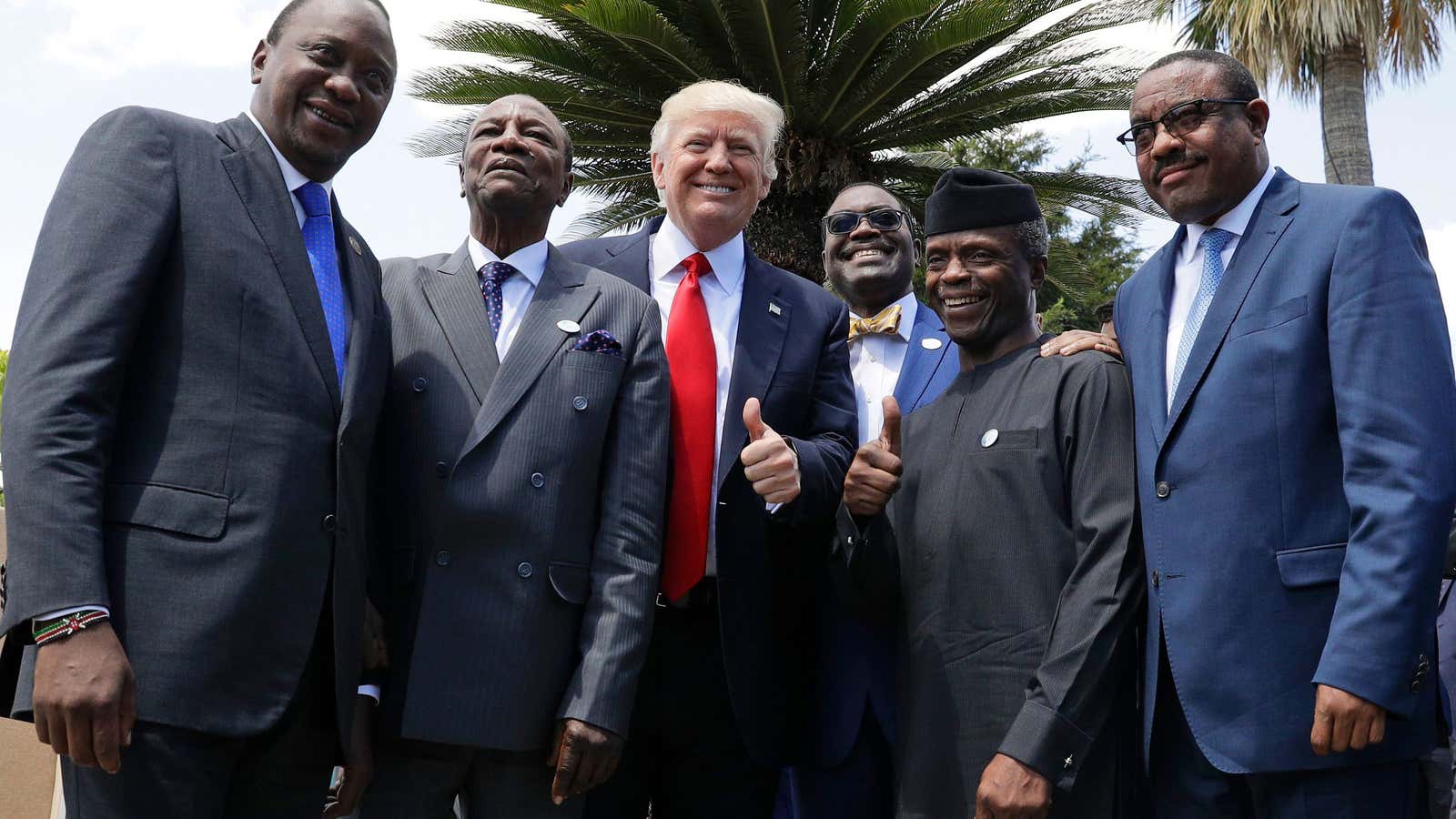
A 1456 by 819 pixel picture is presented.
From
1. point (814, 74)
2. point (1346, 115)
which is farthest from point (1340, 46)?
point (814, 74)

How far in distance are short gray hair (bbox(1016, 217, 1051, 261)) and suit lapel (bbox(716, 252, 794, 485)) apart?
0.71 meters

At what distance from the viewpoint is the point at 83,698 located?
217cm

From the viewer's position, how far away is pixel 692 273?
12.3ft

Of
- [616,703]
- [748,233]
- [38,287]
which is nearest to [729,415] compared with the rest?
[616,703]

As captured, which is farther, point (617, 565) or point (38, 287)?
point (617, 565)

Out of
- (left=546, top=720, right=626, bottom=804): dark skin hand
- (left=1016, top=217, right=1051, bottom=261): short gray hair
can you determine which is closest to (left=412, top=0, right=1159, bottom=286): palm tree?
(left=1016, top=217, right=1051, bottom=261): short gray hair

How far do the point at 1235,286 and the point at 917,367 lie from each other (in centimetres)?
173

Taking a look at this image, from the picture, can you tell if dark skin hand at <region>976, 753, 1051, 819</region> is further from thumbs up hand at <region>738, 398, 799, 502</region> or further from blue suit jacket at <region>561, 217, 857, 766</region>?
thumbs up hand at <region>738, 398, 799, 502</region>

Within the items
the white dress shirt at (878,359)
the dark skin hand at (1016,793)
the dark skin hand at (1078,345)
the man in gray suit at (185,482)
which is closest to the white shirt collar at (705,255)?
the dark skin hand at (1078,345)

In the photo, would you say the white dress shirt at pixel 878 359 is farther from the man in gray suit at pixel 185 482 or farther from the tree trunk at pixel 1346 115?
the tree trunk at pixel 1346 115

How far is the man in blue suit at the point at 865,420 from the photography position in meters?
3.48

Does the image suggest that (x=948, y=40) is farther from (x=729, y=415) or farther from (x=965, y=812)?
(x=965, y=812)

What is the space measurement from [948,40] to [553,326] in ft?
27.3

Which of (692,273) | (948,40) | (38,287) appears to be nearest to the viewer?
(38,287)
